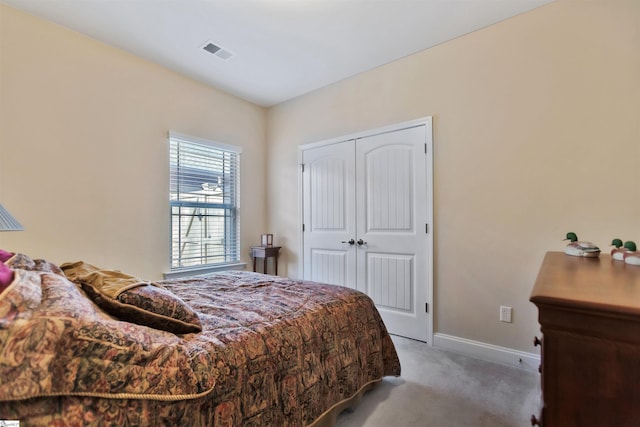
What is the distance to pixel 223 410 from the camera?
3.40 feet

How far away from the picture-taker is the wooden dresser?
0.60 meters

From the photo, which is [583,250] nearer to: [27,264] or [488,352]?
[488,352]

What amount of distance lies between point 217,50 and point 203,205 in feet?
5.53

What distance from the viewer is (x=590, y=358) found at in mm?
634

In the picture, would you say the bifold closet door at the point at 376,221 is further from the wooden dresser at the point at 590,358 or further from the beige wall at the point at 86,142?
the wooden dresser at the point at 590,358

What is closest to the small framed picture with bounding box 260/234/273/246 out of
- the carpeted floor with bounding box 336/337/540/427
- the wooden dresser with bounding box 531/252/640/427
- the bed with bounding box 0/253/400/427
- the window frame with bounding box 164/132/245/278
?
the window frame with bounding box 164/132/245/278

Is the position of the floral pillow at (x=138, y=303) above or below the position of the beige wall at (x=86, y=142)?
below

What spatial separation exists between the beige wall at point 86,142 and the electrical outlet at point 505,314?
325cm

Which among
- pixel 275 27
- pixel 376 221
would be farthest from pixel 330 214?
pixel 275 27

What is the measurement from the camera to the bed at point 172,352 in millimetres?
723

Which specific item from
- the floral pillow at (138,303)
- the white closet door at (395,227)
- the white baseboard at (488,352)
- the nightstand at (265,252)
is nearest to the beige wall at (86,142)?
the nightstand at (265,252)

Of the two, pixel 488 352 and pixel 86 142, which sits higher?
pixel 86 142

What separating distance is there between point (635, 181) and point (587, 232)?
0.42 meters

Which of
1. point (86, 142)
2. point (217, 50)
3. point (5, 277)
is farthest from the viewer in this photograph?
point (217, 50)
